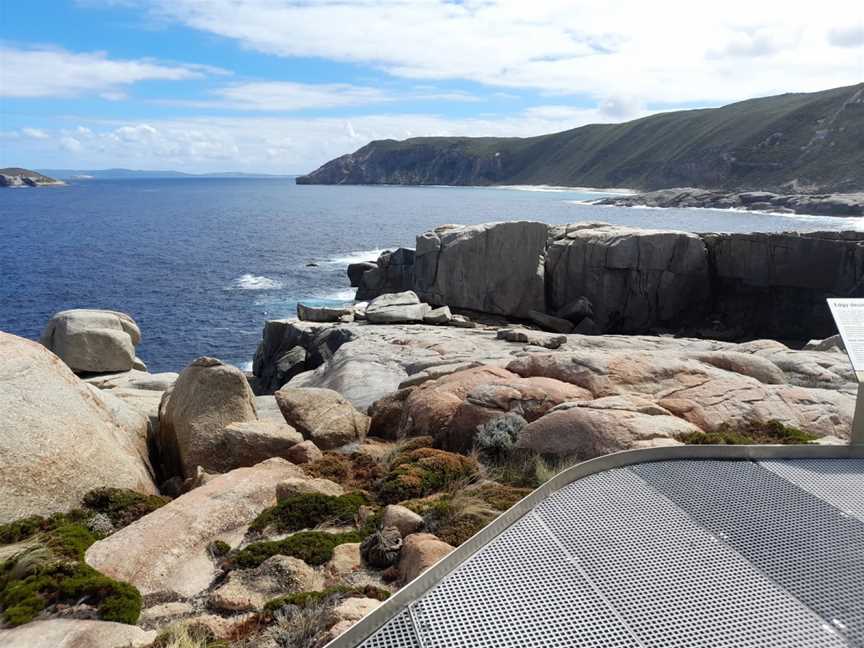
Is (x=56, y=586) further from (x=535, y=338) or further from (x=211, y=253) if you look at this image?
(x=211, y=253)

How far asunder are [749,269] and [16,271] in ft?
211

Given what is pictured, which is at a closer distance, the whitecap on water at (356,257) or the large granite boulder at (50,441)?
the large granite boulder at (50,441)

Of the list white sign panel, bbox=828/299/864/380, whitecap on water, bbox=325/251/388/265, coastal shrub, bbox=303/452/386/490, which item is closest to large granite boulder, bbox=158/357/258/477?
coastal shrub, bbox=303/452/386/490

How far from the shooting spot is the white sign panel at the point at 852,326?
8.51 m

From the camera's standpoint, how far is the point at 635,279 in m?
40.3

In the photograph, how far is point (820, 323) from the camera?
38.7 meters

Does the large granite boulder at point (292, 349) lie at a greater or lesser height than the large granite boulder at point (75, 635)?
lesser

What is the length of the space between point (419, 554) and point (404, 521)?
109 centimetres

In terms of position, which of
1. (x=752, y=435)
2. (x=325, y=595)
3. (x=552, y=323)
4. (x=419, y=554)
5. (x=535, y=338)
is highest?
(x=419, y=554)

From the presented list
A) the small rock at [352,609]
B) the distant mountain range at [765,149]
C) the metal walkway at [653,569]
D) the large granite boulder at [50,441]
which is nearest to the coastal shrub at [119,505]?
the large granite boulder at [50,441]

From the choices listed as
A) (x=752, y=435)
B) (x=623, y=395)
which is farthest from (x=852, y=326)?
(x=623, y=395)

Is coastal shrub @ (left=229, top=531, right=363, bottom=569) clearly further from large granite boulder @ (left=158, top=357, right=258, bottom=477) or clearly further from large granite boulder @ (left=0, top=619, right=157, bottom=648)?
large granite boulder @ (left=158, top=357, right=258, bottom=477)

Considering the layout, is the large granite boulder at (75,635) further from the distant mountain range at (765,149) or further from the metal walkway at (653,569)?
the distant mountain range at (765,149)

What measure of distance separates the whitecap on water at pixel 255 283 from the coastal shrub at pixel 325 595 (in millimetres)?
55378
